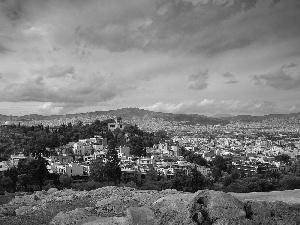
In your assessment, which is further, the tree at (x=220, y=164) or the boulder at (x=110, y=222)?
the tree at (x=220, y=164)

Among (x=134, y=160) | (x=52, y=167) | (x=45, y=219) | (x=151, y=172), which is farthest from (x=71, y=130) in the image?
(x=45, y=219)

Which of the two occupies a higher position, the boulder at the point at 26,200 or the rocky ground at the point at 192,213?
the rocky ground at the point at 192,213

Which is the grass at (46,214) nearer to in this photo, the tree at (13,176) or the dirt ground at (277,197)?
the dirt ground at (277,197)

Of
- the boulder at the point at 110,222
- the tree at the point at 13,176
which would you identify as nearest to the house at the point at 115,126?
the tree at the point at 13,176

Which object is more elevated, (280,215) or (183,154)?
(280,215)

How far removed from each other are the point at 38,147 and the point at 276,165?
56.2 metres

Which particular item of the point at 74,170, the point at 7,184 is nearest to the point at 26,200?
the point at 7,184

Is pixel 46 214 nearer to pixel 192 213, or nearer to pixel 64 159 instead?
pixel 192 213

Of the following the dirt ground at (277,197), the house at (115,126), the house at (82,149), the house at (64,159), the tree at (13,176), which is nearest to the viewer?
the dirt ground at (277,197)

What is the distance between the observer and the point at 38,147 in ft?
236

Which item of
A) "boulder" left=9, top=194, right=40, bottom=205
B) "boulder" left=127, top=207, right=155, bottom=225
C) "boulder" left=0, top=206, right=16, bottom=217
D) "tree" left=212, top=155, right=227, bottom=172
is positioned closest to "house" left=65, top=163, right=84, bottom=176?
"tree" left=212, top=155, right=227, bottom=172

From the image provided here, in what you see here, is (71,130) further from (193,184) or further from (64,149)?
(193,184)

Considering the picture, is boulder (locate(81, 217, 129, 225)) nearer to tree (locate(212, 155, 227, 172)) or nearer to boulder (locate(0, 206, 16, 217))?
boulder (locate(0, 206, 16, 217))

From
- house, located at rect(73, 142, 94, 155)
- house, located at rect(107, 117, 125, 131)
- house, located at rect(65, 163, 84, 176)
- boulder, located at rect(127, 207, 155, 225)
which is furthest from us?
house, located at rect(107, 117, 125, 131)
